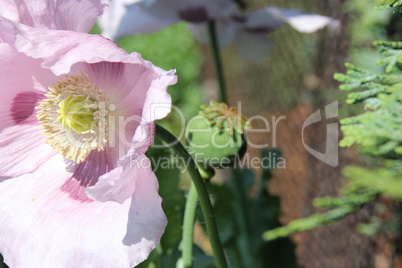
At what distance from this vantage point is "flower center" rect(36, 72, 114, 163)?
2.77 ft

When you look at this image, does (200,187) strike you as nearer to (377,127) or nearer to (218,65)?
(377,127)

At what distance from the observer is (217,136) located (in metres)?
0.88

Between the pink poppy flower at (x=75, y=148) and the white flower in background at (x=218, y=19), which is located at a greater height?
the white flower in background at (x=218, y=19)

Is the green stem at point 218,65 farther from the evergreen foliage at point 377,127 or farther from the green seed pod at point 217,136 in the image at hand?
the evergreen foliage at point 377,127

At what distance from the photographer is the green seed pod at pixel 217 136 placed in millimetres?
869

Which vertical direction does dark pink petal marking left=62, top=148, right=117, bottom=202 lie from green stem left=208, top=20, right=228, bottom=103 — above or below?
below

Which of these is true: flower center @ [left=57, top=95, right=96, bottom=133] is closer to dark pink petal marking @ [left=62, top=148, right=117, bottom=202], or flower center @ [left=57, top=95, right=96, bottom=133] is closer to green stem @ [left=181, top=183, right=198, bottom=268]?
dark pink petal marking @ [left=62, top=148, right=117, bottom=202]

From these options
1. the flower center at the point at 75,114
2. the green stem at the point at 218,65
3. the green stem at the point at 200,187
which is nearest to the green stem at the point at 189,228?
the green stem at the point at 200,187

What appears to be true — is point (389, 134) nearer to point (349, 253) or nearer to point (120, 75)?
point (120, 75)

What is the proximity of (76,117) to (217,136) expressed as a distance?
0.21m

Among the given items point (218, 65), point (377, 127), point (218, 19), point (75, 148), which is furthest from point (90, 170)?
point (218, 19)

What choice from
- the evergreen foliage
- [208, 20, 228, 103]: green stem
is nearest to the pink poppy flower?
the evergreen foliage

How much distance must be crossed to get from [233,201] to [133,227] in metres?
0.68

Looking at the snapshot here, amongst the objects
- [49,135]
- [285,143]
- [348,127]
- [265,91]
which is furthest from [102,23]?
[265,91]
